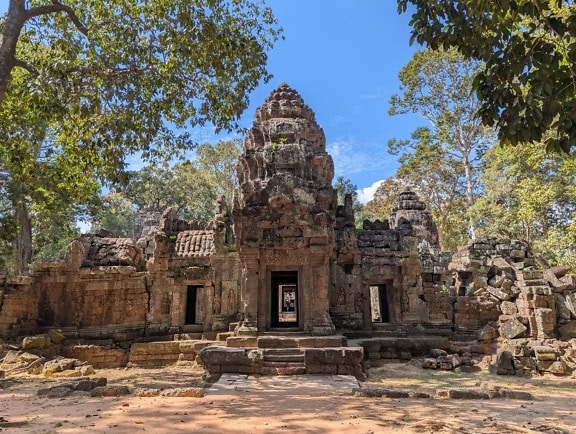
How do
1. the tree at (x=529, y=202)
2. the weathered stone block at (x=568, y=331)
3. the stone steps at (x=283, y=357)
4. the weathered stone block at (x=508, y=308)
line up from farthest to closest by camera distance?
the tree at (x=529, y=202)
the weathered stone block at (x=508, y=308)
the weathered stone block at (x=568, y=331)
the stone steps at (x=283, y=357)

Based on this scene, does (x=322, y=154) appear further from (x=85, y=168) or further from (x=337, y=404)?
(x=337, y=404)

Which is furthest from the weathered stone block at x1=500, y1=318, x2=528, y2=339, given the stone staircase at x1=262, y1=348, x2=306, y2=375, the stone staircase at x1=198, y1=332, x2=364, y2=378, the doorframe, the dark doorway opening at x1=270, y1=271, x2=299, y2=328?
the stone staircase at x1=262, y1=348, x2=306, y2=375

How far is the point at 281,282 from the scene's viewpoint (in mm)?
14070

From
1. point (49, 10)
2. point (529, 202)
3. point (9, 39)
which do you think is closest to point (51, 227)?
point (49, 10)

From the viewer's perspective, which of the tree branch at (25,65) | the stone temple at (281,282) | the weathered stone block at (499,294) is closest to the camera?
the tree branch at (25,65)

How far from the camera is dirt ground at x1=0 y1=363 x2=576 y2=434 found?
14.0 feet

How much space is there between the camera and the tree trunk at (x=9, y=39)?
6641 millimetres

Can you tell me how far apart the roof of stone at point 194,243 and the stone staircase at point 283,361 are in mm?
5208

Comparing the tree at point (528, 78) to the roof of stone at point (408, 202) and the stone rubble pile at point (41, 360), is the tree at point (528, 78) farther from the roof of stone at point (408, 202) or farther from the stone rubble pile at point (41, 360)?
the roof of stone at point (408, 202)

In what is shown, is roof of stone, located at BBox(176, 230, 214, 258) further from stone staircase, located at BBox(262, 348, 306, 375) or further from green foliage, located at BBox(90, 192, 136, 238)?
green foliage, located at BBox(90, 192, 136, 238)

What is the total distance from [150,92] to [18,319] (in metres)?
9.22

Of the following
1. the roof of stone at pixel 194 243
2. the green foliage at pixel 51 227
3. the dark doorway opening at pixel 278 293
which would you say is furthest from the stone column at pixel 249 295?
the green foliage at pixel 51 227

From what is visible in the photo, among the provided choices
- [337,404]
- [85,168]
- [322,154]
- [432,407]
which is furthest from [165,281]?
[432,407]

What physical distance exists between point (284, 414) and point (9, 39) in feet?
24.8
